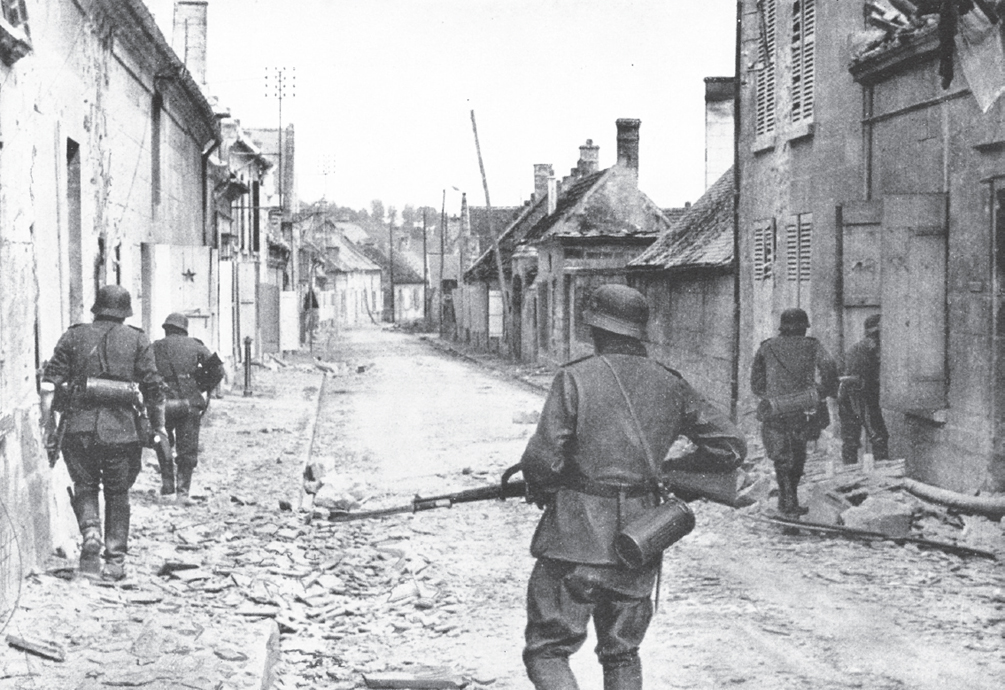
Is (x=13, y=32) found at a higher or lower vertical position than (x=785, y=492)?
higher

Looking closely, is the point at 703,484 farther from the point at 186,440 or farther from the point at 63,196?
the point at 186,440

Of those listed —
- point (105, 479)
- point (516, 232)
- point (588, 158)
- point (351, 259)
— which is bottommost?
point (105, 479)

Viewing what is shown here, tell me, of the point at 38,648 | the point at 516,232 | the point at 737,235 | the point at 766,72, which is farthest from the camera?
the point at 516,232

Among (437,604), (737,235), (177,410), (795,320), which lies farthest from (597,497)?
(737,235)

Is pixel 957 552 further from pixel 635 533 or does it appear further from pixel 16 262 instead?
pixel 16 262

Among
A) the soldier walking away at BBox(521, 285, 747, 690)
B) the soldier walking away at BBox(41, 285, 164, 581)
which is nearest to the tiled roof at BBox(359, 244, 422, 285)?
the soldier walking away at BBox(41, 285, 164, 581)

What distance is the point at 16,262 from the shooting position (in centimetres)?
756

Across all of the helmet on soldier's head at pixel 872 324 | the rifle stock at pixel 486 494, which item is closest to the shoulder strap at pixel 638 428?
the rifle stock at pixel 486 494

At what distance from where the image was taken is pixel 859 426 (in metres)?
12.4

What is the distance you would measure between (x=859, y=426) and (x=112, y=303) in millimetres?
7746

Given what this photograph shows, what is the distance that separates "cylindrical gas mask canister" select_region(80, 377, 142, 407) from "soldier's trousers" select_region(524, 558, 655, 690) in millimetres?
3883

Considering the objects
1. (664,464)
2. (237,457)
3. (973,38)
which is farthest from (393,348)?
(664,464)

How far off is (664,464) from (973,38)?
606cm

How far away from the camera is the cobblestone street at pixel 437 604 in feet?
20.1
